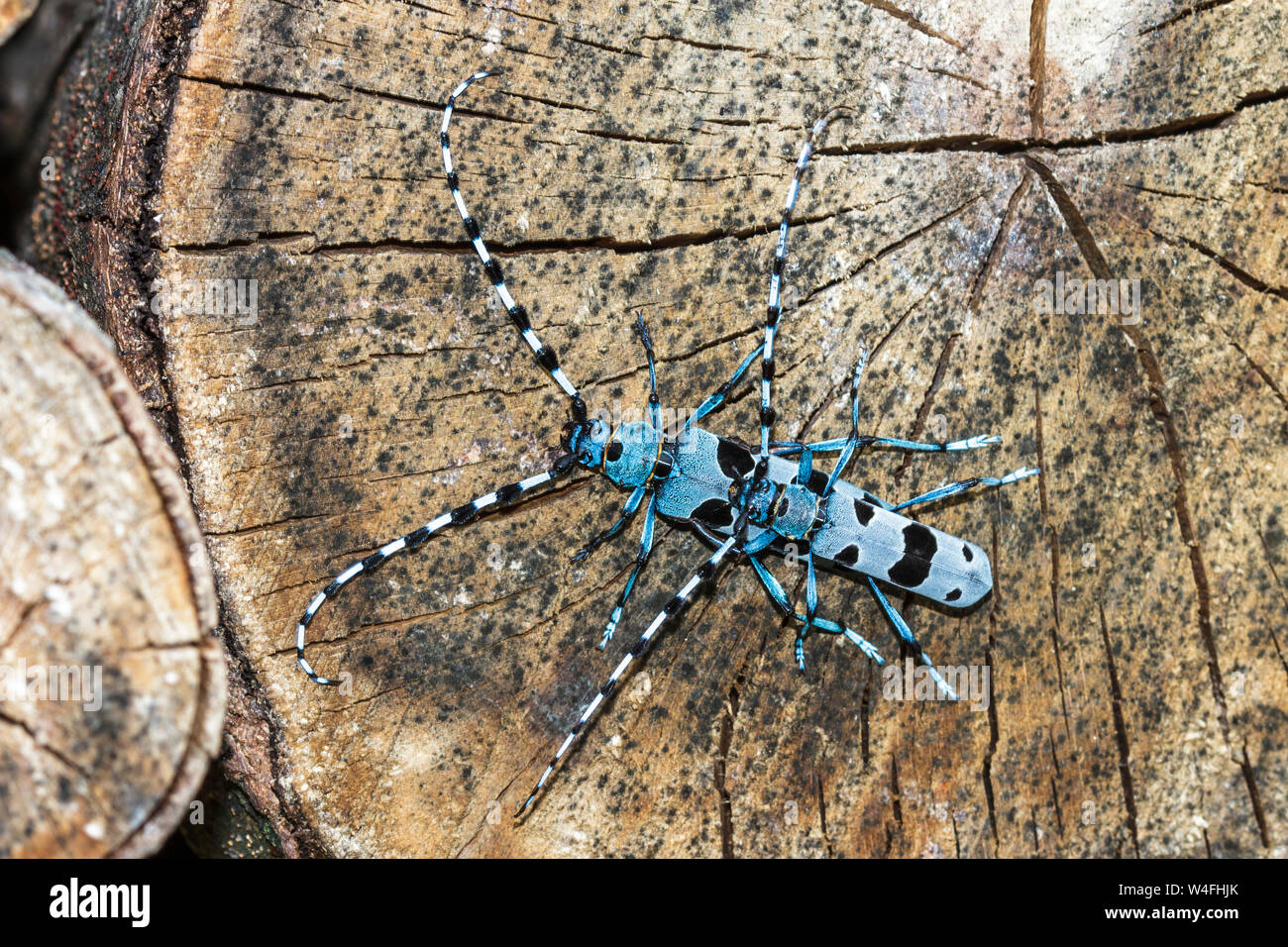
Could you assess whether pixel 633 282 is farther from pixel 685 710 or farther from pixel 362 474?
pixel 685 710

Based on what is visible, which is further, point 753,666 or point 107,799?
point 753,666

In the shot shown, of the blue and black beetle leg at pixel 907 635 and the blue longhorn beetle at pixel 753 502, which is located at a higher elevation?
the blue longhorn beetle at pixel 753 502

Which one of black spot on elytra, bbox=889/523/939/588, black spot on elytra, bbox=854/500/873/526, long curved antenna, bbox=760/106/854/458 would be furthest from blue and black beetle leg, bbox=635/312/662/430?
black spot on elytra, bbox=889/523/939/588

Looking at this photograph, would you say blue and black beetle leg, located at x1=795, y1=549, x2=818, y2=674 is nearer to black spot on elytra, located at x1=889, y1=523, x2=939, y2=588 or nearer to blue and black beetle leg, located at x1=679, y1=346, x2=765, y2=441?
black spot on elytra, located at x1=889, y1=523, x2=939, y2=588

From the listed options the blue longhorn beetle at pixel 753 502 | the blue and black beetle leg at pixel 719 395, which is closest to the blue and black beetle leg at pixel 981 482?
the blue longhorn beetle at pixel 753 502

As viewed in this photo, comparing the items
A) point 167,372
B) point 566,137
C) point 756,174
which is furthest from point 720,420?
point 167,372

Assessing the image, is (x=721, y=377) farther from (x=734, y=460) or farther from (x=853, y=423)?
(x=853, y=423)

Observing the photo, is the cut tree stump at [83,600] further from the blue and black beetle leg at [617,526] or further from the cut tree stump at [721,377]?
the blue and black beetle leg at [617,526]

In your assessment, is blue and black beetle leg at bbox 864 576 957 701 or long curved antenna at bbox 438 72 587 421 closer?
long curved antenna at bbox 438 72 587 421
